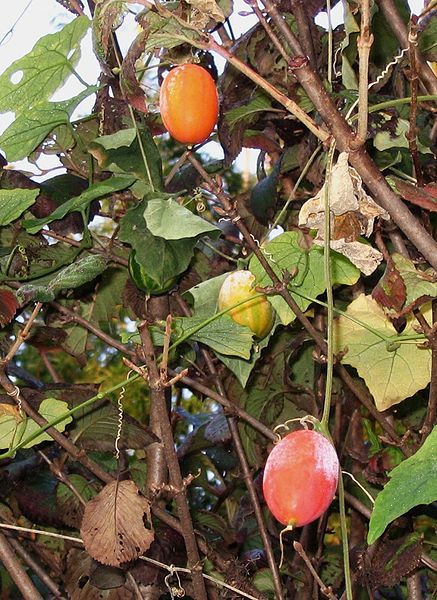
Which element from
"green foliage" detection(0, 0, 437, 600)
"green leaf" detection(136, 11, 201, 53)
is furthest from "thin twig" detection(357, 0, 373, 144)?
"green leaf" detection(136, 11, 201, 53)

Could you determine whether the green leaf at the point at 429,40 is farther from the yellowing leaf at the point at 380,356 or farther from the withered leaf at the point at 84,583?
the withered leaf at the point at 84,583

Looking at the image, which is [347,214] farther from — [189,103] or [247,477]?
[247,477]

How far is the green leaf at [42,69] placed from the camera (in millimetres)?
1063

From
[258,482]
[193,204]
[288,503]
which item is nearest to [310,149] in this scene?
[193,204]

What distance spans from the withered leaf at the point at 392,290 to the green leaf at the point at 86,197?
0.32 metres

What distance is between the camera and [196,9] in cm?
78

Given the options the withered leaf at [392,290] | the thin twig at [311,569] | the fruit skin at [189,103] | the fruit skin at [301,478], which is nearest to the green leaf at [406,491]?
the fruit skin at [301,478]

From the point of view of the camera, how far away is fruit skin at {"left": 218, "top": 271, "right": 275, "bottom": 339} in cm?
96

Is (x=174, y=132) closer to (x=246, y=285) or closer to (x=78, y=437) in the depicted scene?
(x=246, y=285)

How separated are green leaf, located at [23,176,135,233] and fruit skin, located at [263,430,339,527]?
0.49m

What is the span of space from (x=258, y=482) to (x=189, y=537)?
1.36 feet

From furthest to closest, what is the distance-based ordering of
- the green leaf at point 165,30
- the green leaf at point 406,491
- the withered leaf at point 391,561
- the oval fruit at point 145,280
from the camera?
the oval fruit at point 145,280, the withered leaf at point 391,561, the green leaf at point 165,30, the green leaf at point 406,491

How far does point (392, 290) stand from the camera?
0.86 meters

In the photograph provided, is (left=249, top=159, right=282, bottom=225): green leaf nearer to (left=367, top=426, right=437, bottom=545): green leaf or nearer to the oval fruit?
the oval fruit
